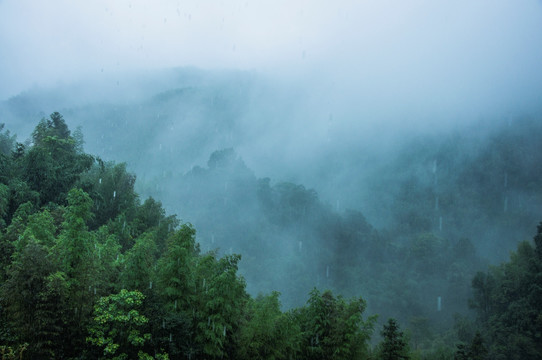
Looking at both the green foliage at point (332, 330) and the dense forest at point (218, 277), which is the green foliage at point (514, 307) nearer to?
the dense forest at point (218, 277)

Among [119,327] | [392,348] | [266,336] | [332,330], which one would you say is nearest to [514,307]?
[392,348]

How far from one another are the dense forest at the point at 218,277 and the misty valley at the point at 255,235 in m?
0.09

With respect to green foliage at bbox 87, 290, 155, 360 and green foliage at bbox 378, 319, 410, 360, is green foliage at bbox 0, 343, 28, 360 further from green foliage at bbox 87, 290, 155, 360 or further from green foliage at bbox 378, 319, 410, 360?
green foliage at bbox 378, 319, 410, 360

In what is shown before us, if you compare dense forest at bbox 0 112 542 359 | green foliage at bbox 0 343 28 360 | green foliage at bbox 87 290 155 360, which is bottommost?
green foliage at bbox 0 343 28 360

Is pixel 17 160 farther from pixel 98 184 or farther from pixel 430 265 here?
pixel 430 265

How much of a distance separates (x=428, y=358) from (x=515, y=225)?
211ft

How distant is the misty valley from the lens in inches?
475

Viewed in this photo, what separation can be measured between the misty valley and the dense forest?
90mm

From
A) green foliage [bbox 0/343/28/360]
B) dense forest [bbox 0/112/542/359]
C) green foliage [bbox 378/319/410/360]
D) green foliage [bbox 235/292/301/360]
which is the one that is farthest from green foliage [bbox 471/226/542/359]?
green foliage [bbox 0/343/28/360]

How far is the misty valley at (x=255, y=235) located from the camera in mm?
12055

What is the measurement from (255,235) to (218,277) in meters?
67.4

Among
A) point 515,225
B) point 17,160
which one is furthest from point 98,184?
point 515,225

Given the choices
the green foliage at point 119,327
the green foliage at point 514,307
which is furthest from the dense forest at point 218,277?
the green foliage at point 514,307

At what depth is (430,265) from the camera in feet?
241
